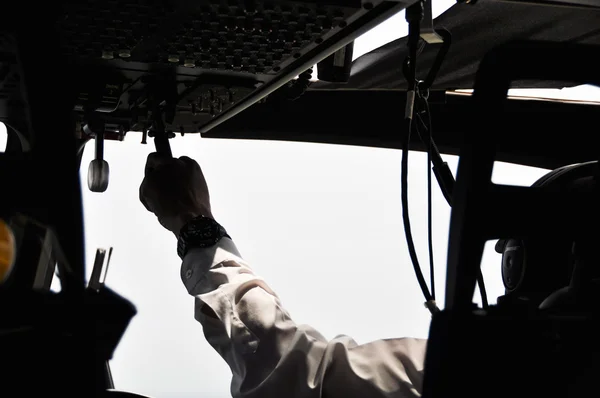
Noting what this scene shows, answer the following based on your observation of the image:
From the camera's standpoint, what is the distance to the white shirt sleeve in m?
0.91

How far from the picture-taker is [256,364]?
93 centimetres

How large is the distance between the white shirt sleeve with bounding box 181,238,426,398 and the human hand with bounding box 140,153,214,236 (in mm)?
200

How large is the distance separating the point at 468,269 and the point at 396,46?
1.28 meters

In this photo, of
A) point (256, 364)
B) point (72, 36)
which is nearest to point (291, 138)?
point (256, 364)

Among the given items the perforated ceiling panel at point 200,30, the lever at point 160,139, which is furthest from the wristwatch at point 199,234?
the perforated ceiling panel at point 200,30

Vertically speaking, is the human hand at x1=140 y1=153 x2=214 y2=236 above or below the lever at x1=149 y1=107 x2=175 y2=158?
below

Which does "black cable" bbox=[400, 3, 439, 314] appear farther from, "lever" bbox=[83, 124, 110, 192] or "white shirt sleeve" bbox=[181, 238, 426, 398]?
"lever" bbox=[83, 124, 110, 192]

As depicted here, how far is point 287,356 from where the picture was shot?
3.01 feet

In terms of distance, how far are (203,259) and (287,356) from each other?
0.70 feet

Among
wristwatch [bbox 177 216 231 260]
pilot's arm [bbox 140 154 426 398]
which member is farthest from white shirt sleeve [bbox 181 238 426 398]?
wristwatch [bbox 177 216 231 260]

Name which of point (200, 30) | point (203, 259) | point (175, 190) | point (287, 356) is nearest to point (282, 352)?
point (287, 356)

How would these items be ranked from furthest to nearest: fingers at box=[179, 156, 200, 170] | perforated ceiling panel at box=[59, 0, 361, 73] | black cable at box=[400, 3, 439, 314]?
fingers at box=[179, 156, 200, 170], black cable at box=[400, 3, 439, 314], perforated ceiling panel at box=[59, 0, 361, 73]

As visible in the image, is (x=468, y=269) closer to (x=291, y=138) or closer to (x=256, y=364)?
(x=256, y=364)

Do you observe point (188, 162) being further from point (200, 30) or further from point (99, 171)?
point (200, 30)
